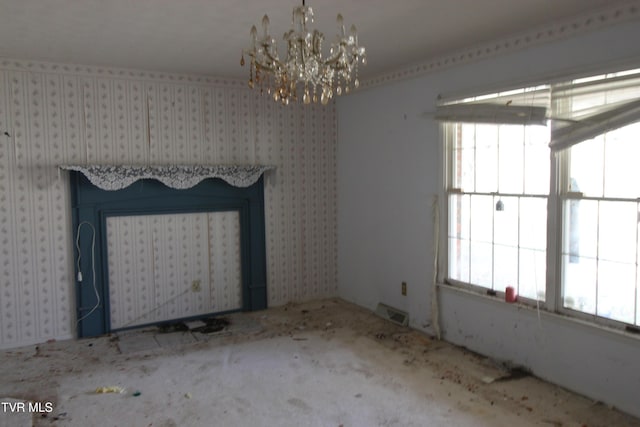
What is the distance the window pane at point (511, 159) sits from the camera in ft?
13.0

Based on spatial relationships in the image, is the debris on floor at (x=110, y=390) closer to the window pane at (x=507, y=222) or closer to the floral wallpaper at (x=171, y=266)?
the floral wallpaper at (x=171, y=266)

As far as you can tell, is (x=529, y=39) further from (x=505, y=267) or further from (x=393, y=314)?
(x=393, y=314)

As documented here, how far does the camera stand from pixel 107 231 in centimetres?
500

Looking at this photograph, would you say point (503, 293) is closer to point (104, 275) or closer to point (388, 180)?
point (388, 180)

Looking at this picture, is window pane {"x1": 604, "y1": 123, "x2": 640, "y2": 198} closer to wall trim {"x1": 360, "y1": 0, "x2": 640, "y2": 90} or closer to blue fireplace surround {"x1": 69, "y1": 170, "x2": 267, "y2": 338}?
wall trim {"x1": 360, "y1": 0, "x2": 640, "y2": 90}

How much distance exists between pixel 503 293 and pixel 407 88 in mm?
2218

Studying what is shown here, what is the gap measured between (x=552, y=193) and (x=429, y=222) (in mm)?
1336

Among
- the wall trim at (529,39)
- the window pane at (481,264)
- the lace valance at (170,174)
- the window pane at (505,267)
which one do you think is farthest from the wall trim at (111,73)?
the window pane at (505,267)

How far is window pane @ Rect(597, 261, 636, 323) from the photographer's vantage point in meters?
3.30

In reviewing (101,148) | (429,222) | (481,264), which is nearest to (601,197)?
(481,264)

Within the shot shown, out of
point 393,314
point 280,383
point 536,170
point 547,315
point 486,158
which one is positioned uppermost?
point 486,158

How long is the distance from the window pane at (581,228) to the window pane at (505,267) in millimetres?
463

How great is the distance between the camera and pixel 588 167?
351 centimetres

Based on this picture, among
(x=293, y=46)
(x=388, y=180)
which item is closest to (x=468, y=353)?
(x=388, y=180)
